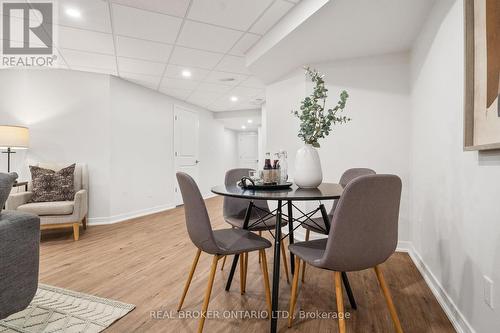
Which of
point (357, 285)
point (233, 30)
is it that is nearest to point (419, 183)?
point (357, 285)

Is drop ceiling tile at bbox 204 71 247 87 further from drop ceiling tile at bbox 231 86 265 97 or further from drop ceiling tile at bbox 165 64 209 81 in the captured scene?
drop ceiling tile at bbox 231 86 265 97

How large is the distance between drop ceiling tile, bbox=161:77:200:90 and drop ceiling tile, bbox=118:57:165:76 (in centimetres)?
35

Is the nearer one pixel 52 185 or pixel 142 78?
pixel 52 185

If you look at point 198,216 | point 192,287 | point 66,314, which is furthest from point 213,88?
point 66,314

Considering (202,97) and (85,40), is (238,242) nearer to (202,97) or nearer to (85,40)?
(85,40)

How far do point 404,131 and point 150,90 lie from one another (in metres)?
4.31

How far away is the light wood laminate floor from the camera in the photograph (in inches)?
59.8

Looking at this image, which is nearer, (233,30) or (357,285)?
(357,285)

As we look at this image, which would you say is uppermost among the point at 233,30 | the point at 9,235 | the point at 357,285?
the point at 233,30

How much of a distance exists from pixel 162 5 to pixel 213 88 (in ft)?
8.47

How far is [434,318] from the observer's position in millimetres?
1576

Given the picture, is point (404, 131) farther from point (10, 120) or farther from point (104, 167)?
point (10, 120)

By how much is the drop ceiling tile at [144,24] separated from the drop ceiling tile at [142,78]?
138 centimetres

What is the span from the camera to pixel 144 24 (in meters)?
2.56
